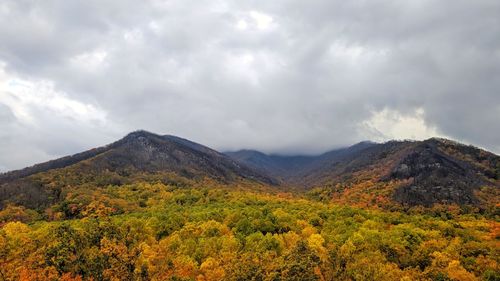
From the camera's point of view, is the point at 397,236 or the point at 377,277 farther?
the point at 397,236

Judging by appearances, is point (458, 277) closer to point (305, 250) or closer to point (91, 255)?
point (305, 250)

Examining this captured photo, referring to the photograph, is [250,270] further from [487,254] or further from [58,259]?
[487,254]

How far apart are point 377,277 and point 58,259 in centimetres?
6370

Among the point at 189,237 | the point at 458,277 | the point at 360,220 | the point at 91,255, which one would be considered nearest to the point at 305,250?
the point at 91,255

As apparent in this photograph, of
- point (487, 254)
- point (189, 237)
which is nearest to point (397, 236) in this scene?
point (487, 254)

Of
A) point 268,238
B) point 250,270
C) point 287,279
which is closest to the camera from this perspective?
point 287,279

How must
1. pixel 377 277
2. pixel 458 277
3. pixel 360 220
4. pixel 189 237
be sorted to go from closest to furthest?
1. pixel 377 277
2. pixel 458 277
3. pixel 189 237
4. pixel 360 220

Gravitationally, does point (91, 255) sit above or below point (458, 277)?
above

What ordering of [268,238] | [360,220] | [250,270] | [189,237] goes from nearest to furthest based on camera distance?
[250,270] < [268,238] < [189,237] < [360,220]

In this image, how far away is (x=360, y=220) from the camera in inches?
7534

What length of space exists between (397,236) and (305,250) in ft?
318

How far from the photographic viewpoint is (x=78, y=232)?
82.8m

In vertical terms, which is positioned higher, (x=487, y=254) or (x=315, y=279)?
(x=315, y=279)

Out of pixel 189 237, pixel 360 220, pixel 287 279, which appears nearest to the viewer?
Result: pixel 287 279
